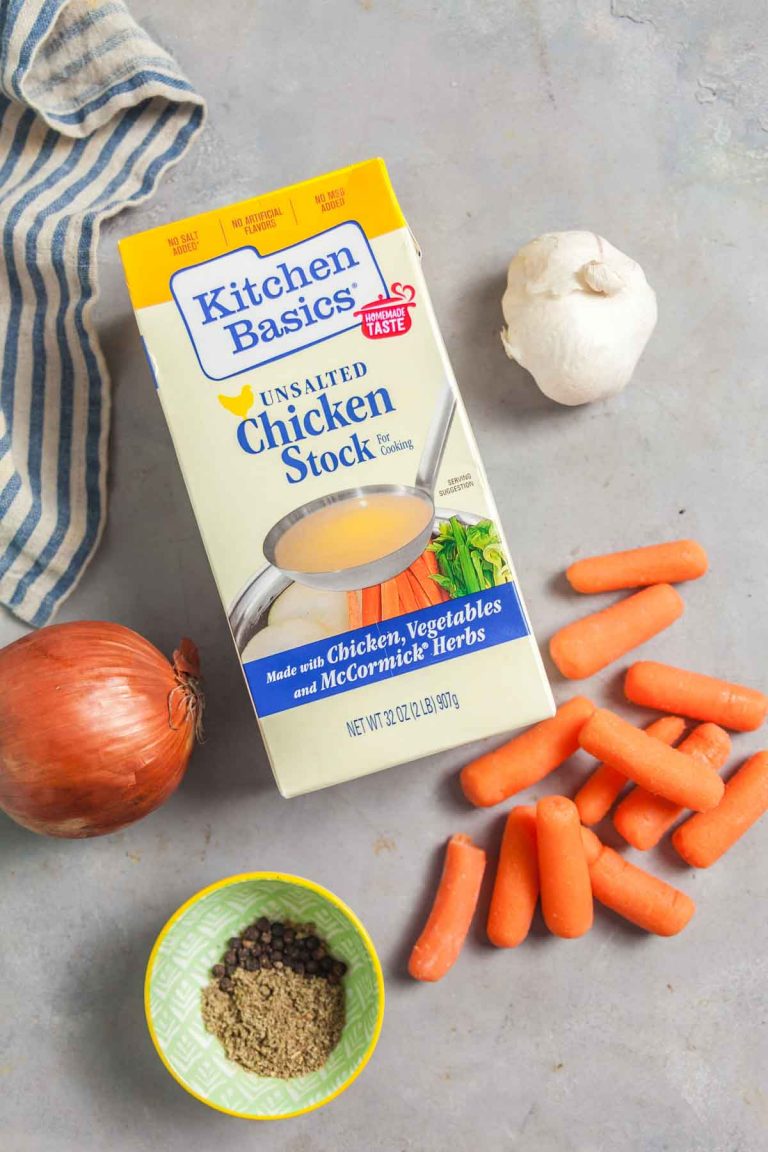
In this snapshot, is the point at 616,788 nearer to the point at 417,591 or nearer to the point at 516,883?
the point at 516,883

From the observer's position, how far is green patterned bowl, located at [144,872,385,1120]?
1.29 metres

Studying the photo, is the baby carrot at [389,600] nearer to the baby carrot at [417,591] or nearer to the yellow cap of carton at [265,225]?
the baby carrot at [417,591]

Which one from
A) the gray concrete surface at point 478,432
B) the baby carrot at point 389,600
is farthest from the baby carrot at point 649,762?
the baby carrot at point 389,600

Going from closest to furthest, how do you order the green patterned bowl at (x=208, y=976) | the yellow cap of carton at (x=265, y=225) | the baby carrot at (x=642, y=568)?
1. the yellow cap of carton at (x=265, y=225)
2. the green patterned bowl at (x=208, y=976)
3. the baby carrot at (x=642, y=568)

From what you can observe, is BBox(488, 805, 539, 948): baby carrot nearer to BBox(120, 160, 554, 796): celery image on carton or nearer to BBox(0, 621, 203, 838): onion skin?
BBox(120, 160, 554, 796): celery image on carton

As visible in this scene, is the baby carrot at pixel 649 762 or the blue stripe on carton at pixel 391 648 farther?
the baby carrot at pixel 649 762

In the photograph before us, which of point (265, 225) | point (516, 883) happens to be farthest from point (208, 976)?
point (265, 225)

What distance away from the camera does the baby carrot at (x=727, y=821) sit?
1375 mm

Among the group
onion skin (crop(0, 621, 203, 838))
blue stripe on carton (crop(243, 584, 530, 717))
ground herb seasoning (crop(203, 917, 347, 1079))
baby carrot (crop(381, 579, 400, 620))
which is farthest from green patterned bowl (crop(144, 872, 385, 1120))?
baby carrot (crop(381, 579, 400, 620))

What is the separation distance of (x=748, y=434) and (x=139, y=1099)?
4.37 ft

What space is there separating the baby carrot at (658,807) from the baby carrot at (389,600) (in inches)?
19.3

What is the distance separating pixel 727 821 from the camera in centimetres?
138

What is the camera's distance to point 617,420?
1.44 meters

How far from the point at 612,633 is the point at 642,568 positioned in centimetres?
10
